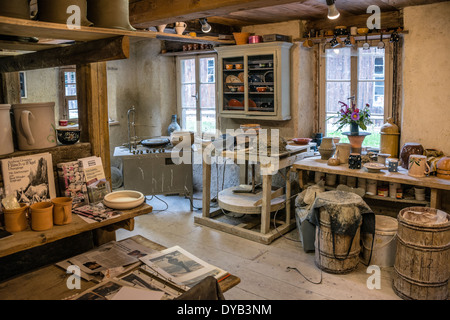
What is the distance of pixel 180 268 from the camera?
6.79 feet

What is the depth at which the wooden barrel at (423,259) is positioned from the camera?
2.97m

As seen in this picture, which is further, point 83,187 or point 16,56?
point 16,56

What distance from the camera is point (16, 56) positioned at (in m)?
2.83

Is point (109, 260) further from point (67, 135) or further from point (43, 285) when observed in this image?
point (67, 135)

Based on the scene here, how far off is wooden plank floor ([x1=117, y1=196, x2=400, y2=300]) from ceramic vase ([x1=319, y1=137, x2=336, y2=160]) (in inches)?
37.3

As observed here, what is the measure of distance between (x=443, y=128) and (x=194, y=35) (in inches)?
117

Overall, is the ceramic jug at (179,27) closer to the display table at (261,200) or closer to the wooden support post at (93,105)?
the display table at (261,200)

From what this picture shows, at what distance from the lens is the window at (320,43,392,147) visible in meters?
4.66

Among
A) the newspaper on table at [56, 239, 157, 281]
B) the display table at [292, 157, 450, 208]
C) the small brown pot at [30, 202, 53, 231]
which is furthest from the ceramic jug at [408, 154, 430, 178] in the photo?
the small brown pot at [30, 202, 53, 231]

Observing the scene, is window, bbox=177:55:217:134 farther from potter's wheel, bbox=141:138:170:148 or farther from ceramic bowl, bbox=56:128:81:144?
ceramic bowl, bbox=56:128:81:144

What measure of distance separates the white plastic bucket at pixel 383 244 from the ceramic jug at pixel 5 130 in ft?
9.80

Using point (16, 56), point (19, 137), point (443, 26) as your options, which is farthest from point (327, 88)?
point (19, 137)

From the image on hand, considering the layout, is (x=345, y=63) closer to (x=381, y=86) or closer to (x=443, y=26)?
(x=381, y=86)
